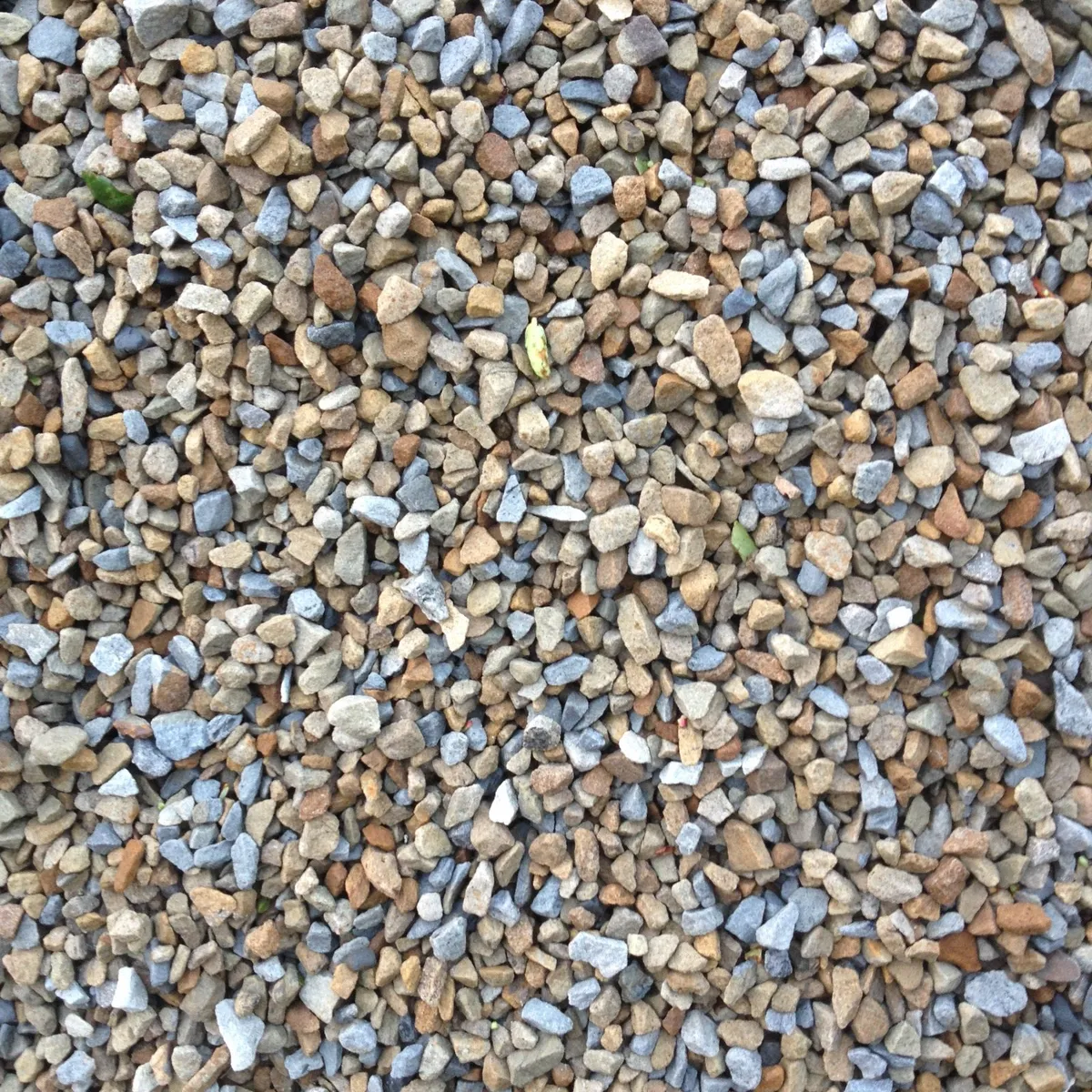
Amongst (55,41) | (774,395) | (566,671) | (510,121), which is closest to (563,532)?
(566,671)

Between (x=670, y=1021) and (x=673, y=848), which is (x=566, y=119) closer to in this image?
(x=673, y=848)

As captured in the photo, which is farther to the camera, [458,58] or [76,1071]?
[76,1071]

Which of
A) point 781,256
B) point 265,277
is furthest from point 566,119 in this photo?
point 265,277

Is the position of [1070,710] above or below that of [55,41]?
below

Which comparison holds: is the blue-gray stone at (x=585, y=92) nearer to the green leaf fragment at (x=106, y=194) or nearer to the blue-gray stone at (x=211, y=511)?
the green leaf fragment at (x=106, y=194)

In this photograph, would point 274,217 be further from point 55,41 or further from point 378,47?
point 55,41

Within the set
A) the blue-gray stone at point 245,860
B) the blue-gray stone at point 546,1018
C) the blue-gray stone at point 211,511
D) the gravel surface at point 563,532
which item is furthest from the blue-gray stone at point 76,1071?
the blue-gray stone at point 211,511
